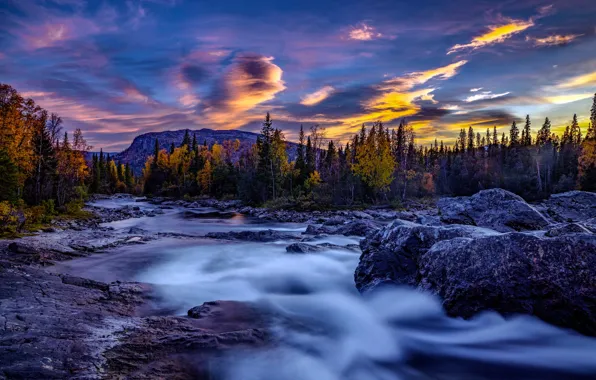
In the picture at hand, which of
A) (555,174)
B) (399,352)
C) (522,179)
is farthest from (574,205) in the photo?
(555,174)

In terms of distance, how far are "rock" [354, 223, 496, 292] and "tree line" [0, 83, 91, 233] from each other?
1858cm

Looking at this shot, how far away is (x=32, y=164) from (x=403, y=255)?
38.9 meters

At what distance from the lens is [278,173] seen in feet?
178

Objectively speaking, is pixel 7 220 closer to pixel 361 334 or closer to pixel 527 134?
pixel 361 334

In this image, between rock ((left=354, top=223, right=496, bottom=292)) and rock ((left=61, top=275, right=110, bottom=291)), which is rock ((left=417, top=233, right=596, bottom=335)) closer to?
rock ((left=354, top=223, right=496, bottom=292))

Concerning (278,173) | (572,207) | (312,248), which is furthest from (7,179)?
(278,173)

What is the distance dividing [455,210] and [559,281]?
321 inches

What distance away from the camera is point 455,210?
13.7 metres

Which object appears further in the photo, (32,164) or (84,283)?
(32,164)

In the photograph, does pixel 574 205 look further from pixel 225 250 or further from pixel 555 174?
pixel 555 174

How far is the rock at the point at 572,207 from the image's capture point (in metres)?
14.6

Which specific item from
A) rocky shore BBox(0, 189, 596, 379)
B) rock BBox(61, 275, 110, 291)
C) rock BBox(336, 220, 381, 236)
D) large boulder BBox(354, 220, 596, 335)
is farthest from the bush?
large boulder BBox(354, 220, 596, 335)

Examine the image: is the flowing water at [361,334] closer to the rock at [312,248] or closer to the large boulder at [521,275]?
the large boulder at [521,275]

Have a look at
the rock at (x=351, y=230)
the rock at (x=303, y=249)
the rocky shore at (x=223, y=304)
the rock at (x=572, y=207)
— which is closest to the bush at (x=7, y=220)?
the rocky shore at (x=223, y=304)
